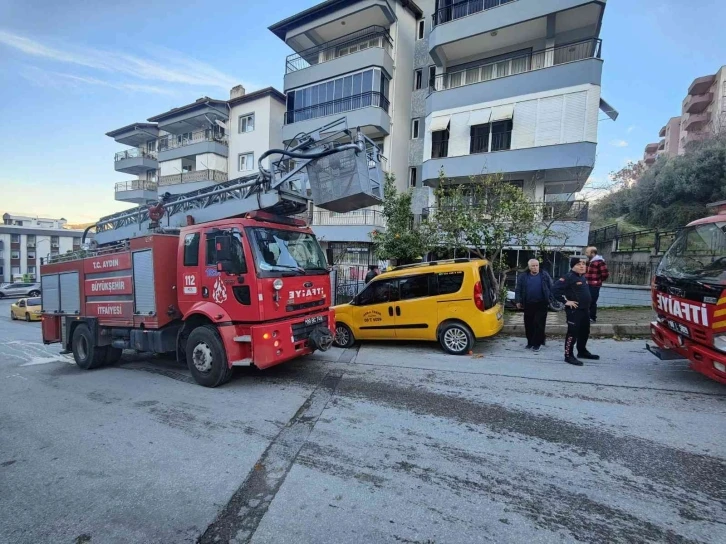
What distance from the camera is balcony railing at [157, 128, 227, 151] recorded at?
24795 mm

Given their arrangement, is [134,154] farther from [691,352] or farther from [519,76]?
[691,352]

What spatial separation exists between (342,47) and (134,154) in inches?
852

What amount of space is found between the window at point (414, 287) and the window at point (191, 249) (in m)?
3.85

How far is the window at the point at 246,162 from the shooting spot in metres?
23.8

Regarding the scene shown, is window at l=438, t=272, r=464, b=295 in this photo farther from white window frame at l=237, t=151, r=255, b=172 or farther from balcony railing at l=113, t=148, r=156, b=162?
balcony railing at l=113, t=148, r=156, b=162

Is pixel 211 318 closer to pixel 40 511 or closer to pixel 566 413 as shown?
pixel 40 511

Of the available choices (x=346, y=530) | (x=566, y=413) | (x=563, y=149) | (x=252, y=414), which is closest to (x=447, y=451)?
(x=346, y=530)

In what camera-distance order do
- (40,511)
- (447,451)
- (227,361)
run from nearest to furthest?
(40,511) < (447,451) < (227,361)

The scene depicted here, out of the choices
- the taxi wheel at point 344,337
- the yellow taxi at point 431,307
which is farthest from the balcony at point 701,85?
the taxi wheel at point 344,337

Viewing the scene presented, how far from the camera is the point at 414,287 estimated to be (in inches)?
284

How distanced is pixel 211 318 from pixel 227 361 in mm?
661

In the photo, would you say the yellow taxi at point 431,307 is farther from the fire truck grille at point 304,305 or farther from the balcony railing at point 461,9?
the balcony railing at point 461,9

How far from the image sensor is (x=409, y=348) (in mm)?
7574

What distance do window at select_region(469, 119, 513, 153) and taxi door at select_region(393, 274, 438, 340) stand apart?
32.7 feet
